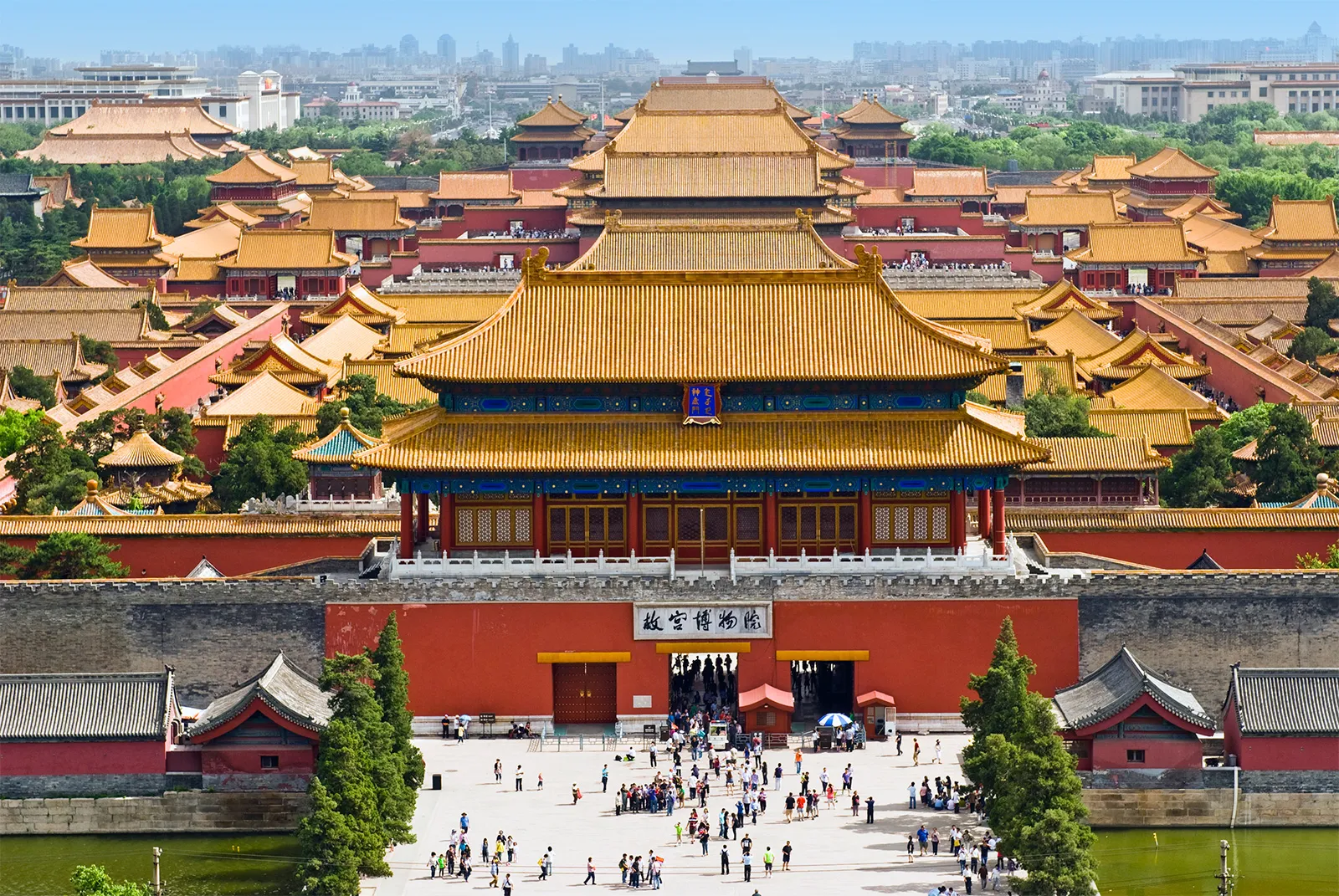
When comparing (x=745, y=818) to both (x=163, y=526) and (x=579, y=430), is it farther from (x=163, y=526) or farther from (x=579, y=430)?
(x=163, y=526)

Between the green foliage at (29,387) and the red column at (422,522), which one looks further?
the green foliage at (29,387)

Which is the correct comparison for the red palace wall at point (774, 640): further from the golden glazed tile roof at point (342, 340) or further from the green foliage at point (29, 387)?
the green foliage at point (29, 387)

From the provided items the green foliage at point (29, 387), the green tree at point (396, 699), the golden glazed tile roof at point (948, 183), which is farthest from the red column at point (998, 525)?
the golden glazed tile roof at point (948, 183)

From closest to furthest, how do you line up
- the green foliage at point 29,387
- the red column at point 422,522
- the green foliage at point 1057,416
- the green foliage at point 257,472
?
1. the red column at point 422,522
2. the green foliage at point 257,472
3. the green foliage at point 1057,416
4. the green foliage at point 29,387

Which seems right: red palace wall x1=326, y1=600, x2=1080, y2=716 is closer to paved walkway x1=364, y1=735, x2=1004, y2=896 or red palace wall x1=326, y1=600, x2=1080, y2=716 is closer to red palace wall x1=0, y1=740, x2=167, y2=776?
paved walkway x1=364, y1=735, x2=1004, y2=896

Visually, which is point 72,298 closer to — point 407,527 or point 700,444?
point 407,527

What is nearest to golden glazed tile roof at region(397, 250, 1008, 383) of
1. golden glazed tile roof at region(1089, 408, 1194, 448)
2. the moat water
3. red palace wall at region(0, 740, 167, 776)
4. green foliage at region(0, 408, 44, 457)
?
red palace wall at region(0, 740, 167, 776)
